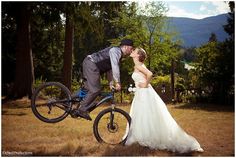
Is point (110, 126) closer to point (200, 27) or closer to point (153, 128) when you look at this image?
point (153, 128)

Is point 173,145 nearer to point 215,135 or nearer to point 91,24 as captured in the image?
point 215,135

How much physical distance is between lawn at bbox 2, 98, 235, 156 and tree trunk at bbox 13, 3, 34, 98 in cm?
37

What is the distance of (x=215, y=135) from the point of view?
8.28m

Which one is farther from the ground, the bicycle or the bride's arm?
the bride's arm

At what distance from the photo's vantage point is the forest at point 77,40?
9.11 meters

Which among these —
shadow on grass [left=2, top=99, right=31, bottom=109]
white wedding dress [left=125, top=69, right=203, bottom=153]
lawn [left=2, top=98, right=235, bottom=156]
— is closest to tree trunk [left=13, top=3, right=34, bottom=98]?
shadow on grass [left=2, top=99, right=31, bottom=109]

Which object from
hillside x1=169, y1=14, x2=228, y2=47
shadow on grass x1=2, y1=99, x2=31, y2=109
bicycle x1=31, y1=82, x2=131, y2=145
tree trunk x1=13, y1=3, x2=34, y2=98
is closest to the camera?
bicycle x1=31, y1=82, x2=131, y2=145

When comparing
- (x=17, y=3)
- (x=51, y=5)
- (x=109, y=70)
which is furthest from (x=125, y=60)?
(x=17, y=3)

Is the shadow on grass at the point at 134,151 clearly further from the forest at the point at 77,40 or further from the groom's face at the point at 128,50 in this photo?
the forest at the point at 77,40

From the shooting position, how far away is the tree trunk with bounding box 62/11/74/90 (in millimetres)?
8789

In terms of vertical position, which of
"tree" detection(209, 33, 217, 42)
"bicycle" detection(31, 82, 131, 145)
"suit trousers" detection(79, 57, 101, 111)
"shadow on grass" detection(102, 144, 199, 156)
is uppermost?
"tree" detection(209, 33, 217, 42)

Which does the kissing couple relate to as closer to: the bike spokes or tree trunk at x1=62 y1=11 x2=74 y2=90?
the bike spokes

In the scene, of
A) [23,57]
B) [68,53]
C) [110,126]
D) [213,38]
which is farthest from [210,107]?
[23,57]

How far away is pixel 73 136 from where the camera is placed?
773 centimetres
